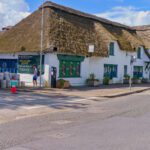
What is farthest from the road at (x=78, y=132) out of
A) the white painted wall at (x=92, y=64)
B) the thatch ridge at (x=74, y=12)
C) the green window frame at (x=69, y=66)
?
the thatch ridge at (x=74, y=12)

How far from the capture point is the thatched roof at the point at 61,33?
29.3 meters

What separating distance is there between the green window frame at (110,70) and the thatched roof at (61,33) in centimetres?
274

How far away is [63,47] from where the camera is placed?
2895 centimetres

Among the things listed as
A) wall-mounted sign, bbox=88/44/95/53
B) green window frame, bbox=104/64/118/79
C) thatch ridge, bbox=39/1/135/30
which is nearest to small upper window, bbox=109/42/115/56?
green window frame, bbox=104/64/118/79

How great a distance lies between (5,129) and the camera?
10.4 meters

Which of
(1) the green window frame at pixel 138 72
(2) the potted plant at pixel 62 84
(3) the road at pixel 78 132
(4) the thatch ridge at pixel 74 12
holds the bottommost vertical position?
(3) the road at pixel 78 132

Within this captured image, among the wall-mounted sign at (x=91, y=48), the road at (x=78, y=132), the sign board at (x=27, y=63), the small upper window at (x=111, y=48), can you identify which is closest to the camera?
the road at (x=78, y=132)

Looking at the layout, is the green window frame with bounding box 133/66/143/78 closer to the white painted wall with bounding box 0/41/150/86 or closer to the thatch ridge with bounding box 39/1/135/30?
the white painted wall with bounding box 0/41/150/86

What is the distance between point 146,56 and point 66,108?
3160cm

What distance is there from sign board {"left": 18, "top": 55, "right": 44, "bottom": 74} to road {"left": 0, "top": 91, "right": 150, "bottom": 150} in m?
15.8

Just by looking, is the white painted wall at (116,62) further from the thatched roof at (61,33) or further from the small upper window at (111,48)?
the thatched roof at (61,33)

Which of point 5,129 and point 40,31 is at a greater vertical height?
point 40,31

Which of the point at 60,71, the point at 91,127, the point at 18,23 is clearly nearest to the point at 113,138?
the point at 91,127

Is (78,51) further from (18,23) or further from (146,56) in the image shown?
(146,56)
